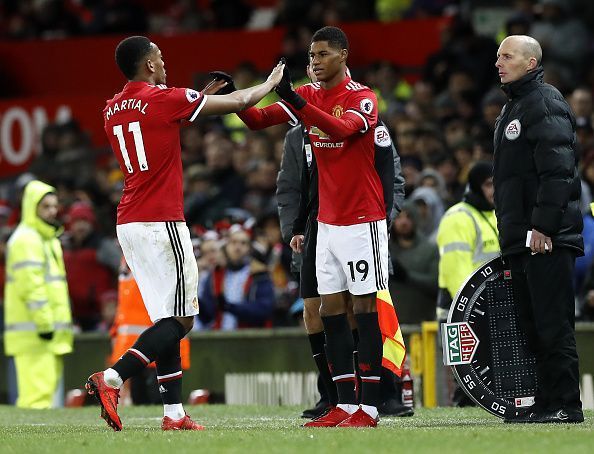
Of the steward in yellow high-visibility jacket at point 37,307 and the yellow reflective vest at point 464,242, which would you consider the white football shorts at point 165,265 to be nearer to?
the yellow reflective vest at point 464,242

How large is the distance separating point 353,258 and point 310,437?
134 cm

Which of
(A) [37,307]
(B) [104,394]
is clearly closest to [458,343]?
(B) [104,394]

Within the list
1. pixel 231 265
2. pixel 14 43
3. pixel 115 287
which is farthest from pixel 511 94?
pixel 14 43

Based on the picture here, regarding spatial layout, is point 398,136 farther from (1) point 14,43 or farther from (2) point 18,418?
(1) point 14,43

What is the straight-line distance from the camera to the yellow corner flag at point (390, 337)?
11375 mm

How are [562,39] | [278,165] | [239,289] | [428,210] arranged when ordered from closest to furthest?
[428,210], [239,289], [562,39], [278,165]

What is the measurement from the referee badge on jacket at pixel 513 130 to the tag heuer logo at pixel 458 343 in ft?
4.31

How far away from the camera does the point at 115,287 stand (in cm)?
1894

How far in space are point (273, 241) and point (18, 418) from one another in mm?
4857

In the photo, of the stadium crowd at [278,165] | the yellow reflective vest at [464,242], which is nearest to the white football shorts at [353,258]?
the yellow reflective vest at [464,242]

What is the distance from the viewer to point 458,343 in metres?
10.3

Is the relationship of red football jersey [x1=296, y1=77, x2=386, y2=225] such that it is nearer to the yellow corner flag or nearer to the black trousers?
the black trousers

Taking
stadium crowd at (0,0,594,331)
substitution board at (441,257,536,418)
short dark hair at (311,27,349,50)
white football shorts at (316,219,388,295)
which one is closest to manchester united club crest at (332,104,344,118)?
short dark hair at (311,27,349,50)

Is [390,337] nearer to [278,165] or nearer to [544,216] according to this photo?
[544,216]
